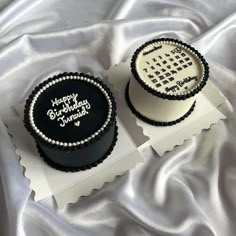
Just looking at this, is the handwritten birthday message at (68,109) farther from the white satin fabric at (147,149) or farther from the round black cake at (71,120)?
the white satin fabric at (147,149)

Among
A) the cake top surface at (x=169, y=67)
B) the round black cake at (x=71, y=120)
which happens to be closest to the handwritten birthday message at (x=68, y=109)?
the round black cake at (x=71, y=120)

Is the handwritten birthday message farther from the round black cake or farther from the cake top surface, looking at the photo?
the cake top surface

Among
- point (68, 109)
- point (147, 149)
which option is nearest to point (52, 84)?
point (68, 109)

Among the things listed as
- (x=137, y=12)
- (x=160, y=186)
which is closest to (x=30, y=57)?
(x=137, y=12)

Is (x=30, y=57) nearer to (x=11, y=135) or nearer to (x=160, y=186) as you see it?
(x=11, y=135)

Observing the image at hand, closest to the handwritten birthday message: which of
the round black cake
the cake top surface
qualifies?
the round black cake
